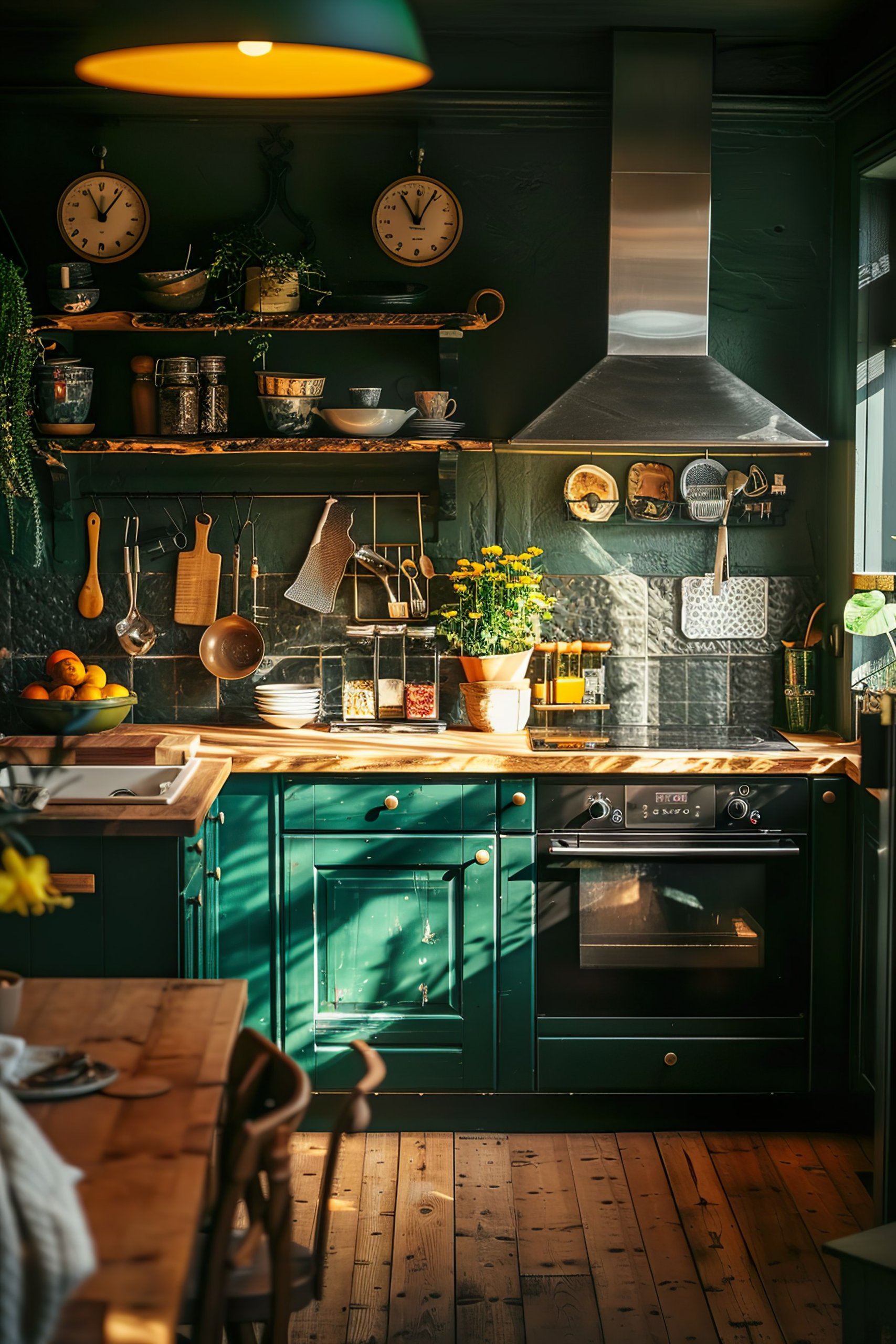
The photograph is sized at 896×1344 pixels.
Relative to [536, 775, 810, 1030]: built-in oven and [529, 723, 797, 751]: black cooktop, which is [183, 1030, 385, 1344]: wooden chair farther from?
[529, 723, 797, 751]: black cooktop

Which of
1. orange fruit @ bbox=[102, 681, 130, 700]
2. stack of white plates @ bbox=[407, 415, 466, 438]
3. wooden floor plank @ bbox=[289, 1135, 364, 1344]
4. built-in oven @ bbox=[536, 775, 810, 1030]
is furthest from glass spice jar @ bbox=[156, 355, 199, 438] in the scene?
wooden floor plank @ bbox=[289, 1135, 364, 1344]

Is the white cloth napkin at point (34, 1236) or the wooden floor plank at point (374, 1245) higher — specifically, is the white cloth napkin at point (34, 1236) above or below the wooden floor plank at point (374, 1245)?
above

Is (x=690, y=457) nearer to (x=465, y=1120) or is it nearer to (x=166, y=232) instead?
(x=166, y=232)

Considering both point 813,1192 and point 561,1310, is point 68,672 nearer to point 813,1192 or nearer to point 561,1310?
point 561,1310

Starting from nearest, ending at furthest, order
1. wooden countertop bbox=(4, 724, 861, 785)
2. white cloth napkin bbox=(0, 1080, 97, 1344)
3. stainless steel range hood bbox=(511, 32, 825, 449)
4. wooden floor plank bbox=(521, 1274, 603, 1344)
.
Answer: white cloth napkin bbox=(0, 1080, 97, 1344)
wooden floor plank bbox=(521, 1274, 603, 1344)
wooden countertop bbox=(4, 724, 861, 785)
stainless steel range hood bbox=(511, 32, 825, 449)

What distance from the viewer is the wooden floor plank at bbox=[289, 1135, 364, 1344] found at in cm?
256

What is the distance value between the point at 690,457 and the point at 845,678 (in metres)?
0.81

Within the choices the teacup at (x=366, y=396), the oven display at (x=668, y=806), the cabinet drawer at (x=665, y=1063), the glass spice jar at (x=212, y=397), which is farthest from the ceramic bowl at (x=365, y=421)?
the cabinet drawer at (x=665, y=1063)

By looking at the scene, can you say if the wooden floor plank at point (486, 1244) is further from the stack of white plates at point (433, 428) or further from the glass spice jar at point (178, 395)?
the glass spice jar at point (178, 395)

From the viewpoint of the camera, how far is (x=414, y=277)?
392 centimetres

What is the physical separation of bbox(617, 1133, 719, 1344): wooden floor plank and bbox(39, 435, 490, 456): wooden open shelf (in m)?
1.97

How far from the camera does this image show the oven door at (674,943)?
3.44 m

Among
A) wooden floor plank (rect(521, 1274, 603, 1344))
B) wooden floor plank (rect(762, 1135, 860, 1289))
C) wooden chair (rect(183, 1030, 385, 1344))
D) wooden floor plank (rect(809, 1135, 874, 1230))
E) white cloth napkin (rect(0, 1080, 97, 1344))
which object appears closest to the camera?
white cloth napkin (rect(0, 1080, 97, 1344))

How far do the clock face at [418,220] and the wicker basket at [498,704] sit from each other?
128 centimetres
